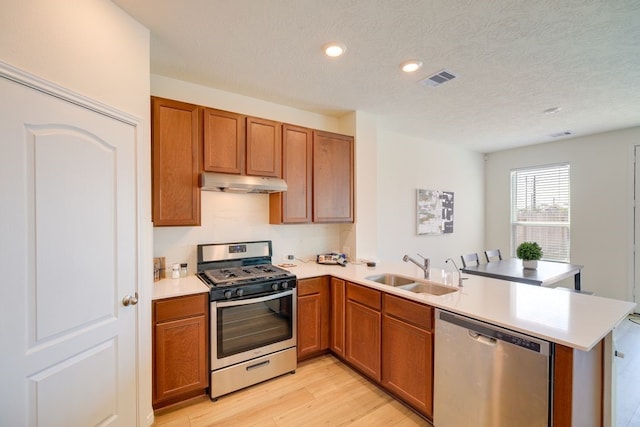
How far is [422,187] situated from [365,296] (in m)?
2.89

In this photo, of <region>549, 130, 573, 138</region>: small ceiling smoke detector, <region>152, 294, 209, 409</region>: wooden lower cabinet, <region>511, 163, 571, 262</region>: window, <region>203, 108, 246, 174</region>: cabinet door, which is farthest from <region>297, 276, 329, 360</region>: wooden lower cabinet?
<region>511, 163, 571, 262</region>: window

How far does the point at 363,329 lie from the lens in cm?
246

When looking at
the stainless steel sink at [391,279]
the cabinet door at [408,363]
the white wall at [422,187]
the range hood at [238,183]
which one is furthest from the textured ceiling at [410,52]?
the cabinet door at [408,363]

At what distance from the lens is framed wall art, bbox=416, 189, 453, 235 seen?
4.63m

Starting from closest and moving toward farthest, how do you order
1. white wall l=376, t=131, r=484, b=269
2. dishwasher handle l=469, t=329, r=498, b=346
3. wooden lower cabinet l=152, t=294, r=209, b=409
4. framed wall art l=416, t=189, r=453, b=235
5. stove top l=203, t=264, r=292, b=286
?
dishwasher handle l=469, t=329, r=498, b=346 < wooden lower cabinet l=152, t=294, r=209, b=409 < stove top l=203, t=264, r=292, b=286 < white wall l=376, t=131, r=484, b=269 < framed wall art l=416, t=189, r=453, b=235

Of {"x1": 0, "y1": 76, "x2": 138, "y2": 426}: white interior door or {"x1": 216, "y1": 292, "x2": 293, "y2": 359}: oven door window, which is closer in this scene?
{"x1": 0, "y1": 76, "x2": 138, "y2": 426}: white interior door

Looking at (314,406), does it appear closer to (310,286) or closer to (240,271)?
(310,286)

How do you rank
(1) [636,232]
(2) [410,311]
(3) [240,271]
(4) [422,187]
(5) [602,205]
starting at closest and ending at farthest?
1. (2) [410,311]
2. (3) [240,271]
3. (1) [636,232]
4. (5) [602,205]
5. (4) [422,187]

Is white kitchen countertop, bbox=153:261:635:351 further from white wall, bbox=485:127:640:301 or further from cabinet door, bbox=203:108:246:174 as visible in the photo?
white wall, bbox=485:127:640:301

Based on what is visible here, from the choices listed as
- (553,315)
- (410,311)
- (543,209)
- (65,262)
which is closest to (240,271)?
(65,262)

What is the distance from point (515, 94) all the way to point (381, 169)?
71.4 inches

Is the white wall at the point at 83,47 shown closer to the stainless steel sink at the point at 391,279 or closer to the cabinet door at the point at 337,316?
the cabinet door at the point at 337,316

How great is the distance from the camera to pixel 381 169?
166 inches

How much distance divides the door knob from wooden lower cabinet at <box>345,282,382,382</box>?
169cm
